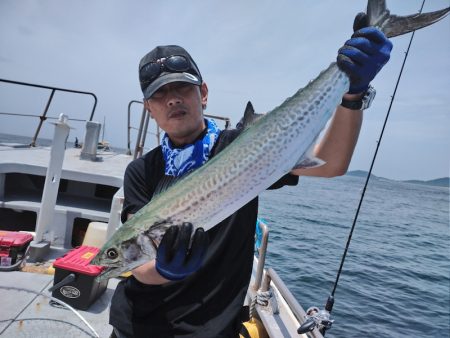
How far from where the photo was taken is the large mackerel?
2.12 metres

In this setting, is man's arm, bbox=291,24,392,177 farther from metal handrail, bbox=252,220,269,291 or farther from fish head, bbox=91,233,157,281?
metal handrail, bbox=252,220,269,291

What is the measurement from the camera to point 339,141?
7.86ft

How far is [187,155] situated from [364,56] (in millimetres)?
1442

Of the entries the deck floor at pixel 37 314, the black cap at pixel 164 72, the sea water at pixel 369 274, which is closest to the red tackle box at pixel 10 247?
the deck floor at pixel 37 314

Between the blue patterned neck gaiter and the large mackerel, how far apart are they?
340 millimetres

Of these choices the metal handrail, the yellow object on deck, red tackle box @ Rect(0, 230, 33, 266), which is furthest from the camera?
red tackle box @ Rect(0, 230, 33, 266)

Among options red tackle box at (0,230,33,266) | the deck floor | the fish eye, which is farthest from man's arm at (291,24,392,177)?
red tackle box at (0,230,33,266)

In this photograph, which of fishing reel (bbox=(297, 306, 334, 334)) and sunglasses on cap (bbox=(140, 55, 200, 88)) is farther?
fishing reel (bbox=(297, 306, 334, 334))

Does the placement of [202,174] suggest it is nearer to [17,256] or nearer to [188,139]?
[188,139]

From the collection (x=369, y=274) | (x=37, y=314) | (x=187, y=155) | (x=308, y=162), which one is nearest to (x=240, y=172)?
(x=308, y=162)

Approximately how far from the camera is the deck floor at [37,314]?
3.60m

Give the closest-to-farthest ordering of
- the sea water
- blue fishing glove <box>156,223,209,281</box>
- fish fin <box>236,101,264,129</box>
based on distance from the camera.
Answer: blue fishing glove <box>156,223,209,281</box>
fish fin <box>236,101,264,129</box>
the sea water

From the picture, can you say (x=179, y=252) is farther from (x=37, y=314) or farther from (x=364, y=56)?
(x=37, y=314)

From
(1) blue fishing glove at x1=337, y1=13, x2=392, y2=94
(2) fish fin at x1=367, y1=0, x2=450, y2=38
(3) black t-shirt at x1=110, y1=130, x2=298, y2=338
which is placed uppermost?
(2) fish fin at x1=367, y1=0, x2=450, y2=38
